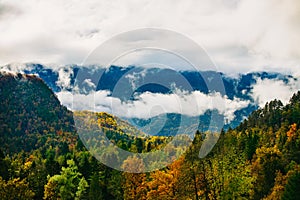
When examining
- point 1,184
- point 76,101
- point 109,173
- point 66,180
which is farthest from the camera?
point 109,173

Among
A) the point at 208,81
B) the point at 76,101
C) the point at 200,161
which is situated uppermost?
the point at 208,81

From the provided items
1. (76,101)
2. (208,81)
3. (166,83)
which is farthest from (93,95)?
(208,81)

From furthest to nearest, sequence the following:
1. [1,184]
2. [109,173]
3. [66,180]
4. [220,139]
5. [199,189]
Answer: [109,173], [66,180], [220,139], [199,189], [1,184]

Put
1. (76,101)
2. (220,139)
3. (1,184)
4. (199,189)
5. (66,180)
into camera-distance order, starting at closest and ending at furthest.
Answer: (76,101) → (1,184) → (199,189) → (220,139) → (66,180)

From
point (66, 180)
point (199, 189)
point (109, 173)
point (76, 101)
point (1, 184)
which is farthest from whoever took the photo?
point (109, 173)

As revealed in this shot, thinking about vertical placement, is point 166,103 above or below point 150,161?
above

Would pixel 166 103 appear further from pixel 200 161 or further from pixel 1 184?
pixel 1 184

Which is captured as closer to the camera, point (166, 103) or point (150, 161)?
point (166, 103)

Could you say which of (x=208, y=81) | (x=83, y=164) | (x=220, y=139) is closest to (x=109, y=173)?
(x=83, y=164)

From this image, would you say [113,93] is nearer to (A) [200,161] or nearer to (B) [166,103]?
(B) [166,103]
